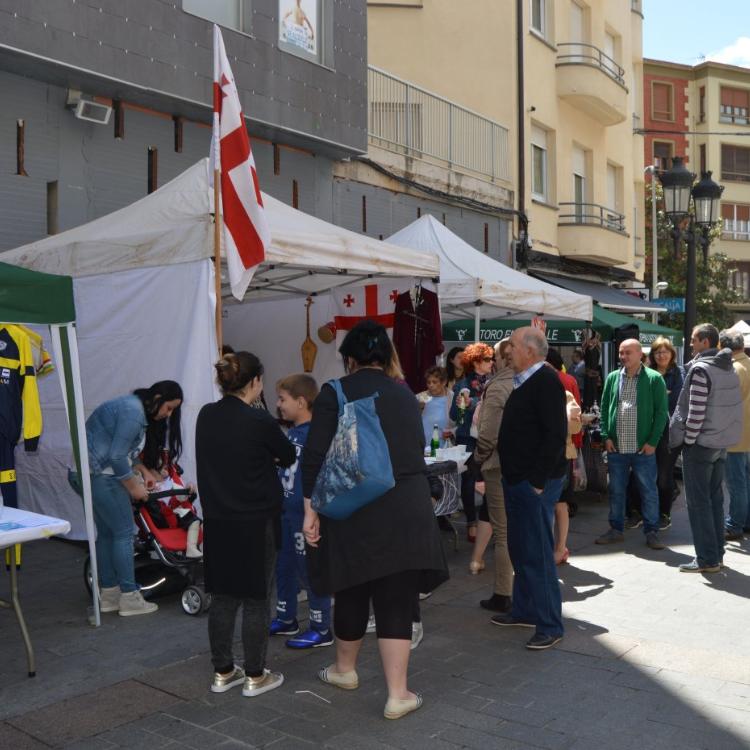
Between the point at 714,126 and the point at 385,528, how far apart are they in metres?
44.6

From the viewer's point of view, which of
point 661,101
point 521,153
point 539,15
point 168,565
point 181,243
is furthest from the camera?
point 661,101

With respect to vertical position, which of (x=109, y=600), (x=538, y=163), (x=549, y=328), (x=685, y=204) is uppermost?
(x=538, y=163)

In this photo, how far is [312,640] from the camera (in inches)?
207

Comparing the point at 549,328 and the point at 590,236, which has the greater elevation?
the point at 590,236

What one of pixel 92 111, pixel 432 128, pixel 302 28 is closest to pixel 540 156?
pixel 432 128

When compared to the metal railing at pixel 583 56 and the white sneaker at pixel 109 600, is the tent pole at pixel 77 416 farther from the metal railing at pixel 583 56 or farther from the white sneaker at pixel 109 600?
the metal railing at pixel 583 56

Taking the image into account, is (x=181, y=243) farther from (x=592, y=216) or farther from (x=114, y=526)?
(x=592, y=216)

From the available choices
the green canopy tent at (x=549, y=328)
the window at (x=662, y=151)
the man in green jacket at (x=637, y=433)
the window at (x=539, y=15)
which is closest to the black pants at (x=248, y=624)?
the man in green jacket at (x=637, y=433)

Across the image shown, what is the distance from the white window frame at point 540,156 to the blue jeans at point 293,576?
1513 centimetres

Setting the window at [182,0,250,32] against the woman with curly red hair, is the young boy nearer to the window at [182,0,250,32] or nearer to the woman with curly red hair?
the woman with curly red hair

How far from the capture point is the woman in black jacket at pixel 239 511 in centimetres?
442

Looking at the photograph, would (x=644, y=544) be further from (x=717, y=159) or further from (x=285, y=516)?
(x=717, y=159)

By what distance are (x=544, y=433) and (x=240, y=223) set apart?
2.63 meters

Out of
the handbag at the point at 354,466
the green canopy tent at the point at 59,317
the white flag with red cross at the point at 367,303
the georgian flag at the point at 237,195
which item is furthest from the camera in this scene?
the white flag with red cross at the point at 367,303
